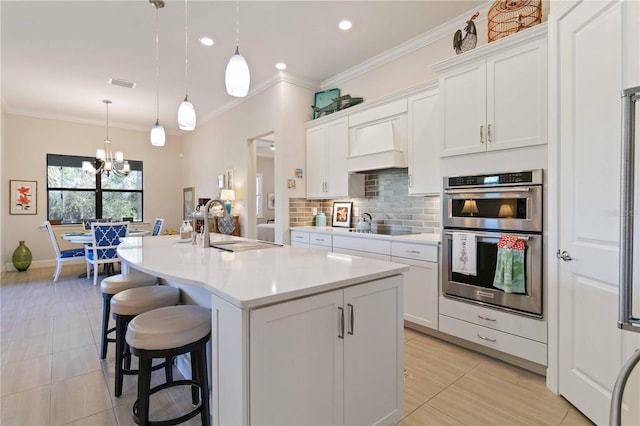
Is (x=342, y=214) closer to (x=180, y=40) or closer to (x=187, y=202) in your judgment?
(x=180, y=40)

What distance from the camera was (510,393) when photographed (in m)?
2.05

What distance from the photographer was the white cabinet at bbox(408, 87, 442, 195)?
3.14 meters

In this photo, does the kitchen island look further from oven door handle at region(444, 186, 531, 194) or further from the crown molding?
the crown molding

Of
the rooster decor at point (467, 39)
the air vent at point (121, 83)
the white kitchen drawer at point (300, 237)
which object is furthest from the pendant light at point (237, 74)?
the air vent at point (121, 83)

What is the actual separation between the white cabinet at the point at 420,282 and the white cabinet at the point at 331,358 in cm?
128

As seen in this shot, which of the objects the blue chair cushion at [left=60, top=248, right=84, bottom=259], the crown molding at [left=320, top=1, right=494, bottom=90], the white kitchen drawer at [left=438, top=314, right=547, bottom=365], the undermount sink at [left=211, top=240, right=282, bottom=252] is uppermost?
the crown molding at [left=320, top=1, right=494, bottom=90]

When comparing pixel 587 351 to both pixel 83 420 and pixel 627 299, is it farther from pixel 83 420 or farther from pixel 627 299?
pixel 83 420

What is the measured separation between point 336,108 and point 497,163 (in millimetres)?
2402

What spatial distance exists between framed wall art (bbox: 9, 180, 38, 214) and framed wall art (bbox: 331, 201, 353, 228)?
5899 mm

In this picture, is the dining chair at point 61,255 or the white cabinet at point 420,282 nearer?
the white cabinet at point 420,282

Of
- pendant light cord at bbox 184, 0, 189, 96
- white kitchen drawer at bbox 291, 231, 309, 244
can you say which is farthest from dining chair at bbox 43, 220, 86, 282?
white kitchen drawer at bbox 291, 231, 309, 244

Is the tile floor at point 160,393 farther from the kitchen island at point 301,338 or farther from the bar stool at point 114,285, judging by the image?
the kitchen island at point 301,338

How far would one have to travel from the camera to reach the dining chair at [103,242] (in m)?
5.05

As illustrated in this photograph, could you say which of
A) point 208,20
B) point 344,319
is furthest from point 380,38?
point 344,319
